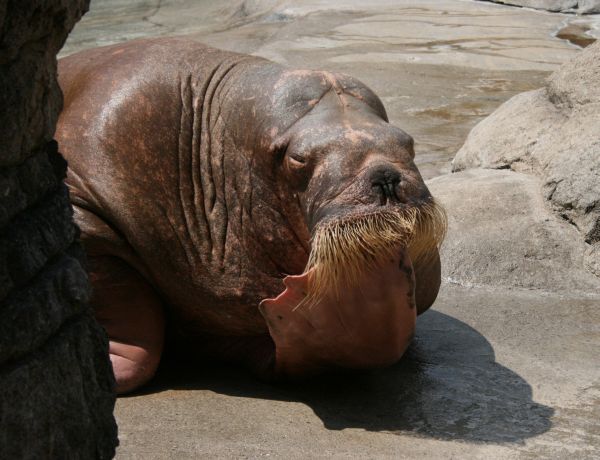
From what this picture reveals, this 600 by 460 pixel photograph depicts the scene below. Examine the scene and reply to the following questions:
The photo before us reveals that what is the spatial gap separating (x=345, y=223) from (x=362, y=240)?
84mm

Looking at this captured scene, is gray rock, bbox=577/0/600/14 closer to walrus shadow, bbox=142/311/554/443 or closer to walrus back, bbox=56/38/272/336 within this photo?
walrus shadow, bbox=142/311/554/443

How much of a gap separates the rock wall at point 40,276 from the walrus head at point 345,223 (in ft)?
4.73

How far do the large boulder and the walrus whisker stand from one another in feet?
6.86

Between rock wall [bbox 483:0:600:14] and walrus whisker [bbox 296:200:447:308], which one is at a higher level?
walrus whisker [bbox 296:200:447:308]

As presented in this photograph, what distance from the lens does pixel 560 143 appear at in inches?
249

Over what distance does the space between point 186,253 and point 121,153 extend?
1.58 ft

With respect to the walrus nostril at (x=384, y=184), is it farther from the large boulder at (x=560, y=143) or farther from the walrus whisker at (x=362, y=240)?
the large boulder at (x=560, y=143)

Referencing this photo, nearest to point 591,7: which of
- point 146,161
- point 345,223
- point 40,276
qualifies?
point 146,161

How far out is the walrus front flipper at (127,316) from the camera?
14.8ft

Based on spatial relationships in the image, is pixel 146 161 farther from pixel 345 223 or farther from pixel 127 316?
pixel 345 223

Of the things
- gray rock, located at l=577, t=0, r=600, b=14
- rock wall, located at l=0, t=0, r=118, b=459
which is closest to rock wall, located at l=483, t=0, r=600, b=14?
gray rock, located at l=577, t=0, r=600, b=14

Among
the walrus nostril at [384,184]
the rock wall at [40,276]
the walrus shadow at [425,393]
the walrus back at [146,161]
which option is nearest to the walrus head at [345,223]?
the walrus nostril at [384,184]

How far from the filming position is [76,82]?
475 centimetres

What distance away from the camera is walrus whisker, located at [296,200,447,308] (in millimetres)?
3846
